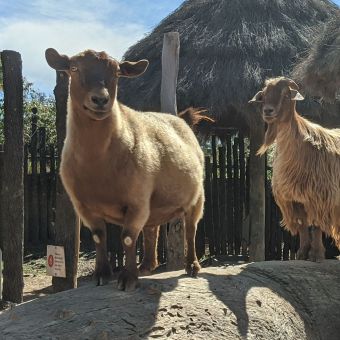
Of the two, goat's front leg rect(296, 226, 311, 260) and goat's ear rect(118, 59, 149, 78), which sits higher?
goat's ear rect(118, 59, 149, 78)

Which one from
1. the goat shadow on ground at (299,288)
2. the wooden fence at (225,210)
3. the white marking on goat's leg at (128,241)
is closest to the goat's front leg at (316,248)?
the goat shadow on ground at (299,288)

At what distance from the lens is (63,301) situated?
404cm

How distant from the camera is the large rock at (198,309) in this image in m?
3.70

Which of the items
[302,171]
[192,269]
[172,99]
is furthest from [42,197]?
[192,269]

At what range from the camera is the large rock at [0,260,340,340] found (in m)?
3.70

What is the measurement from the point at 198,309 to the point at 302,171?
2573 mm

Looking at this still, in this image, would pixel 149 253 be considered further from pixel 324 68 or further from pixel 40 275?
pixel 40 275

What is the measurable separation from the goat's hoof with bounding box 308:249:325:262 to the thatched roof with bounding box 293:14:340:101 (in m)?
3.46

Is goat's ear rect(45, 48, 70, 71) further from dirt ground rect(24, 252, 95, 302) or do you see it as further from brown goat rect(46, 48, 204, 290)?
dirt ground rect(24, 252, 95, 302)

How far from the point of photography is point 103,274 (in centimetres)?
442

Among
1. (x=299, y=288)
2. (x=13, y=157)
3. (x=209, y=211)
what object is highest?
(x=13, y=157)

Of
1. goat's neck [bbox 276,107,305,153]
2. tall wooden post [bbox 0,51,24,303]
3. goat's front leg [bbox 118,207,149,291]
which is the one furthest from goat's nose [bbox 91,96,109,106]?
tall wooden post [bbox 0,51,24,303]

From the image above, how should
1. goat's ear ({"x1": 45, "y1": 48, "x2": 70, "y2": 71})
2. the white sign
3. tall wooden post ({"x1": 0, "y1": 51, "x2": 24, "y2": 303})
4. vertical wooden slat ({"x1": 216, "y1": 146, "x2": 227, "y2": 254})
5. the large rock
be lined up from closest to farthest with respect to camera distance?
the large rock, goat's ear ({"x1": 45, "y1": 48, "x2": 70, "y2": 71}), the white sign, tall wooden post ({"x1": 0, "y1": 51, "x2": 24, "y2": 303}), vertical wooden slat ({"x1": 216, "y1": 146, "x2": 227, "y2": 254})

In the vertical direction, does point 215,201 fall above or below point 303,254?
above
